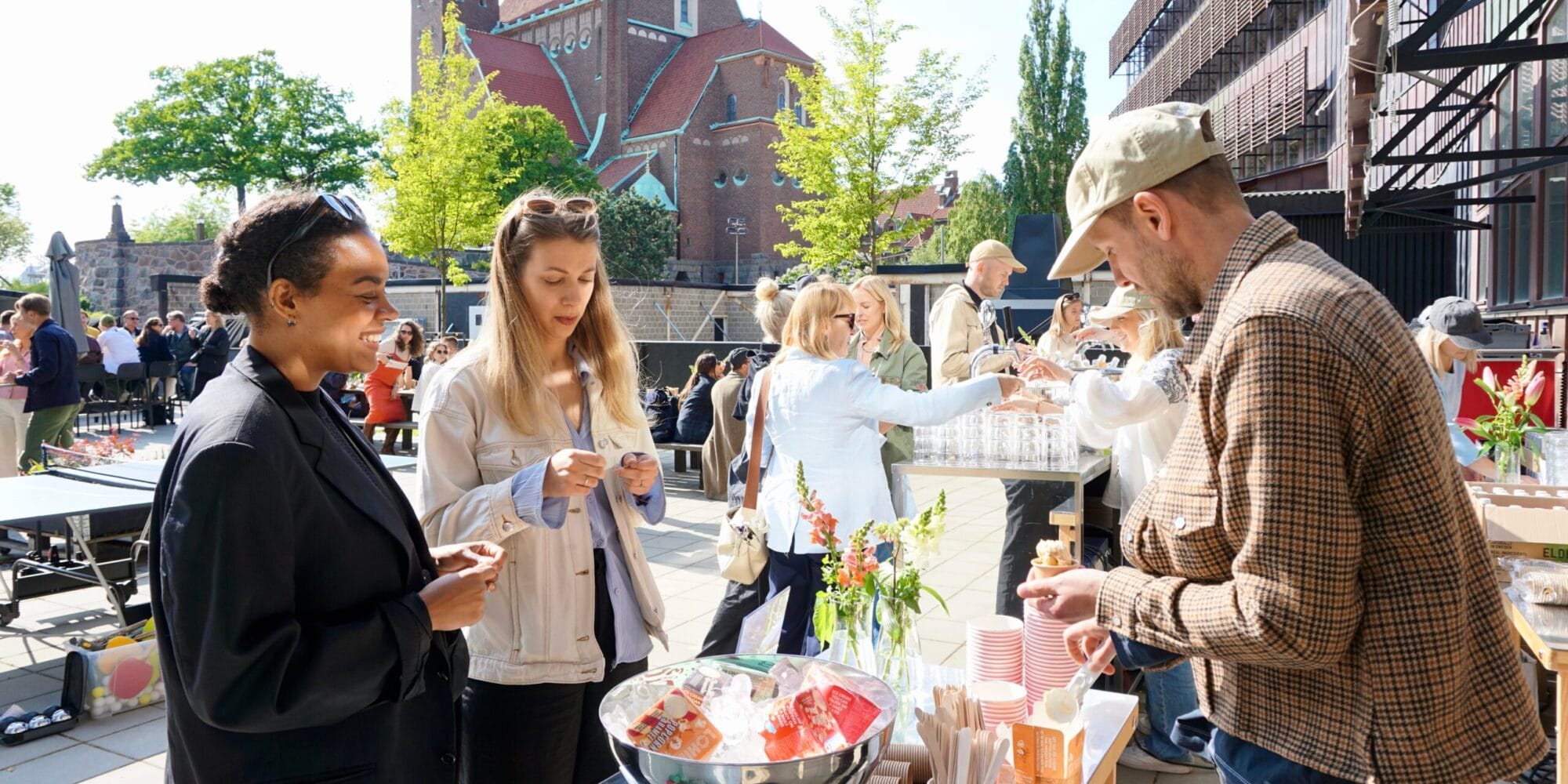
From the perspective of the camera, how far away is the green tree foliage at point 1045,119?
1817 inches

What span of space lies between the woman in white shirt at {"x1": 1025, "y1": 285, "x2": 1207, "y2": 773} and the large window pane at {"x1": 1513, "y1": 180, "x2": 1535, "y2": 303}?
7.79 m

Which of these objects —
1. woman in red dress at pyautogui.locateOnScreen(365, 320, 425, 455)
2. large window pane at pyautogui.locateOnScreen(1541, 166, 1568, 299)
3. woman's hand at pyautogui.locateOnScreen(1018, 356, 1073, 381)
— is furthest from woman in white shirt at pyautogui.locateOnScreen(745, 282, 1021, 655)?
woman in red dress at pyautogui.locateOnScreen(365, 320, 425, 455)

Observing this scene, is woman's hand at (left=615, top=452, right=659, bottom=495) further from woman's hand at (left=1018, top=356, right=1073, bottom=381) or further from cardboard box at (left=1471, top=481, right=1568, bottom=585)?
cardboard box at (left=1471, top=481, right=1568, bottom=585)

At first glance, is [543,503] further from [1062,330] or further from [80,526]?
[1062,330]

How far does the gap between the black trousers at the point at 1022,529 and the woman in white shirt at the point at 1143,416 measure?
0.30 meters

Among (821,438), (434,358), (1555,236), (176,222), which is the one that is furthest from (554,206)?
(176,222)

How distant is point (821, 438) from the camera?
4.13m

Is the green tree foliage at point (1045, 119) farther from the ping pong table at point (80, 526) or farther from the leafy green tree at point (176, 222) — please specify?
the leafy green tree at point (176, 222)

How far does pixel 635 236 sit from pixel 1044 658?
47.6 meters

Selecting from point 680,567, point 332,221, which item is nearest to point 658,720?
point 332,221

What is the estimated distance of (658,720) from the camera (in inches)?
67.1

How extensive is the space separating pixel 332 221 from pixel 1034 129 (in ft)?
155

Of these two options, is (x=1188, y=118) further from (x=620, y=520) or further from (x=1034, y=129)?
(x=1034, y=129)

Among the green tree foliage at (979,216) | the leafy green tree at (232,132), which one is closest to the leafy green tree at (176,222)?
the leafy green tree at (232,132)
